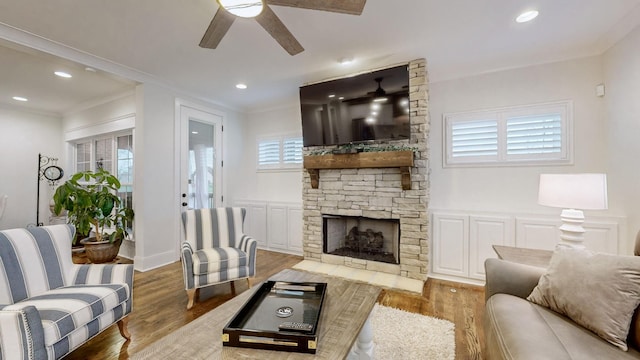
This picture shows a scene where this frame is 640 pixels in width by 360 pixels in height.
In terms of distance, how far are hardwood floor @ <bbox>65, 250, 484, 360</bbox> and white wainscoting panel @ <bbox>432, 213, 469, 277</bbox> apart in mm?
180

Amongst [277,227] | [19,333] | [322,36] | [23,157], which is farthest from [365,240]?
[23,157]

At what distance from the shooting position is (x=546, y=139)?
2.95 metres

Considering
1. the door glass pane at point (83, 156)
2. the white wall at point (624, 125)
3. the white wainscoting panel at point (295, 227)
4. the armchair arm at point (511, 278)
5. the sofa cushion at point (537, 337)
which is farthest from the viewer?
the door glass pane at point (83, 156)

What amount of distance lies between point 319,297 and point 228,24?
191 centimetres

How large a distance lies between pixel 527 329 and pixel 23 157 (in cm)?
772

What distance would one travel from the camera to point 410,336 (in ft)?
6.57

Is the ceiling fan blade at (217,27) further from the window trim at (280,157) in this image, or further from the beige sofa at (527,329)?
the window trim at (280,157)

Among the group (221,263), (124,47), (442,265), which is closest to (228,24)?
(124,47)

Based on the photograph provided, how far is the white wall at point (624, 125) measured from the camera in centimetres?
227

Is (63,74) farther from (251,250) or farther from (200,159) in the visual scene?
(251,250)

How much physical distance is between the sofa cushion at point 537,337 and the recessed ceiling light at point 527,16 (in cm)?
227

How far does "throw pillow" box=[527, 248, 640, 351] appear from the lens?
1.18 meters

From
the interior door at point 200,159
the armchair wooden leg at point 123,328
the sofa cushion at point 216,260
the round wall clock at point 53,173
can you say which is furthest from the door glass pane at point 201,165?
the round wall clock at point 53,173

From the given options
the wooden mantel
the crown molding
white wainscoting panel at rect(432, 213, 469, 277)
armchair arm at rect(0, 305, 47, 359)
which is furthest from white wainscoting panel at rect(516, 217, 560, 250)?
the crown molding
